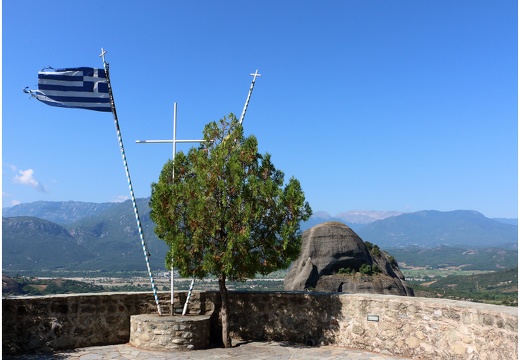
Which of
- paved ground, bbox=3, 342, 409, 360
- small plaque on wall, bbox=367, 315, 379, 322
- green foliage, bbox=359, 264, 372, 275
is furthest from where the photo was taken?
green foliage, bbox=359, 264, 372, 275

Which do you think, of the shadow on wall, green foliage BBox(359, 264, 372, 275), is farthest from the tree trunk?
green foliage BBox(359, 264, 372, 275)

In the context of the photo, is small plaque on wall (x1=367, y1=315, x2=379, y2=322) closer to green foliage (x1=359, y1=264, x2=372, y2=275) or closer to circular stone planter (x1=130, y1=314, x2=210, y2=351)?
circular stone planter (x1=130, y1=314, x2=210, y2=351)

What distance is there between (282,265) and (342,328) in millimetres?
1908

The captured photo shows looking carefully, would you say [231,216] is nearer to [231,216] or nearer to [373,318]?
[231,216]

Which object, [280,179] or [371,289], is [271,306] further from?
[371,289]

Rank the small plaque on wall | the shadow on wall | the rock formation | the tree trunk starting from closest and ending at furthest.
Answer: the small plaque on wall → the tree trunk → the shadow on wall → the rock formation

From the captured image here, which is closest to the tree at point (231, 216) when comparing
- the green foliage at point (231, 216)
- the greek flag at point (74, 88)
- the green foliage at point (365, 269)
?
the green foliage at point (231, 216)

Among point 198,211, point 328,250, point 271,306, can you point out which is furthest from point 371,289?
point 198,211

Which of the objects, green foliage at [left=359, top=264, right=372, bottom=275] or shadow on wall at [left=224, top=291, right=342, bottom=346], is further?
green foliage at [left=359, top=264, right=372, bottom=275]

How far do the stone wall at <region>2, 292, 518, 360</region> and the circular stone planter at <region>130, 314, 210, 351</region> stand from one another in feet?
2.91

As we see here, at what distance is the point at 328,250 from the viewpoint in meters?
34.5

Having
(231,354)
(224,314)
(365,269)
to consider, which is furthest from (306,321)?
(365,269)

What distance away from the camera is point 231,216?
10.6 m

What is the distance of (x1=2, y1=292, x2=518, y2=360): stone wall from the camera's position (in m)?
8.97
